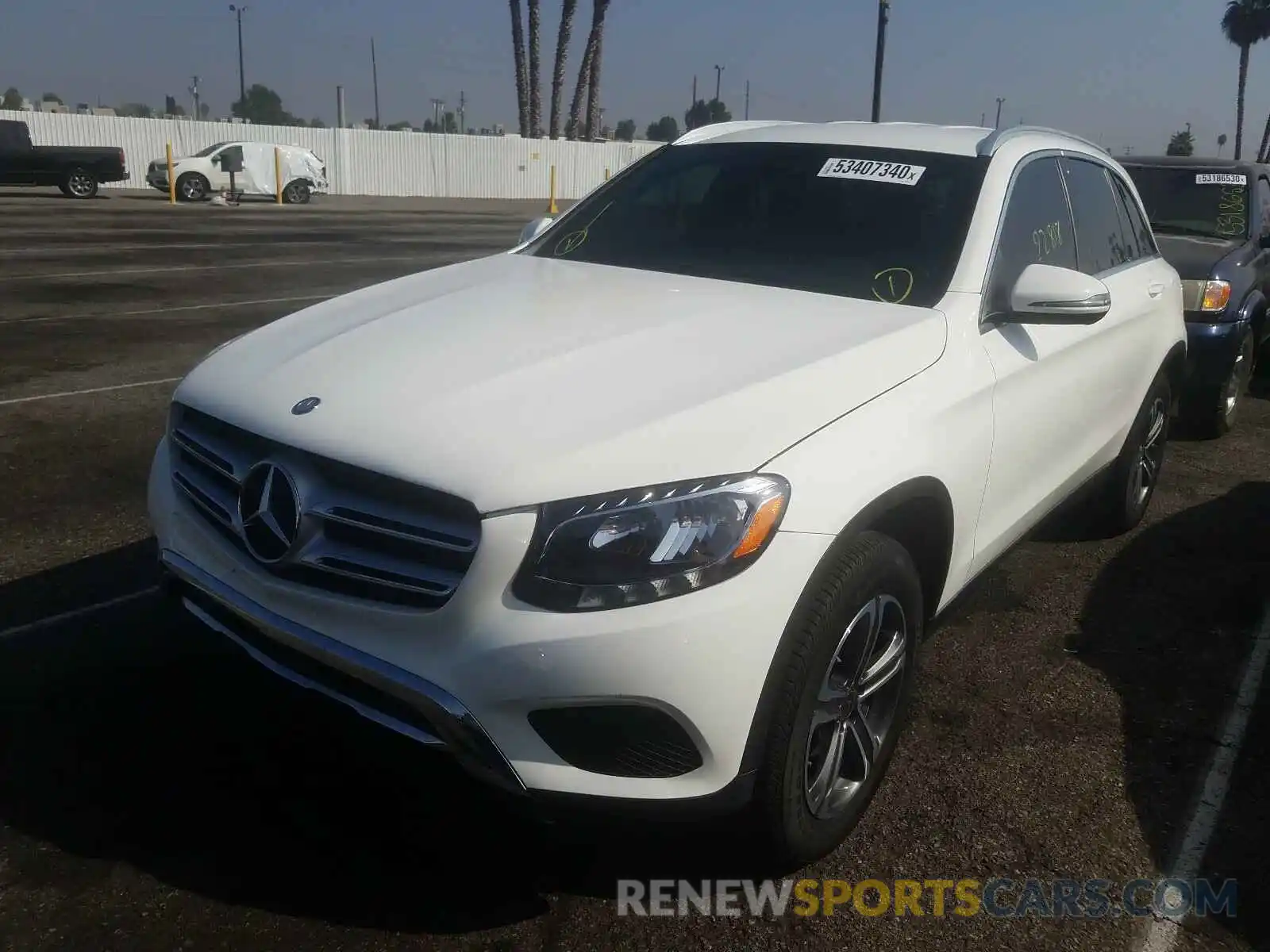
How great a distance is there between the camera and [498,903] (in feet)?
8.48

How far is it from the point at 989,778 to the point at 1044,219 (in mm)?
1973

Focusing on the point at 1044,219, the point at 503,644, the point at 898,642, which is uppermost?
the point at 1044,219

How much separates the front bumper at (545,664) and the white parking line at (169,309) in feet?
23.6

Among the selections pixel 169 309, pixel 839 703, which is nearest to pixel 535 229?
pixel 839 703

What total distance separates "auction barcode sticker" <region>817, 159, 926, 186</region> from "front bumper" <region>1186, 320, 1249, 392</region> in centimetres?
377

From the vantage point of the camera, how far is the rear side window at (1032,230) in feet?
11.2

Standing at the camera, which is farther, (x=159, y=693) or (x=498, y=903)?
(x=159, y=693)

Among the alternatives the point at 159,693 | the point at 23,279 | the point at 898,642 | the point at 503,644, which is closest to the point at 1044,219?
the point at 898,642

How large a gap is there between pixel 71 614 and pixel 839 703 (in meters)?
2.78

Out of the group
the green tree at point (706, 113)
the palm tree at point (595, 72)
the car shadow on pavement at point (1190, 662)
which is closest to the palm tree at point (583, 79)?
the palm tree at point (595, 72)

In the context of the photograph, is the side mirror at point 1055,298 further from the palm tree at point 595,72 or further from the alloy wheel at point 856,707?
the palm tree at point 595,72

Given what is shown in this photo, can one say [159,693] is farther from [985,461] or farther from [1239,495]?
[1239,495]

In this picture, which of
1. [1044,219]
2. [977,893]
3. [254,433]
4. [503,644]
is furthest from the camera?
[1044,219]

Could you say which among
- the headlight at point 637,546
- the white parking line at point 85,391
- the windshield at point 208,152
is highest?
the windshield at point 208,152
